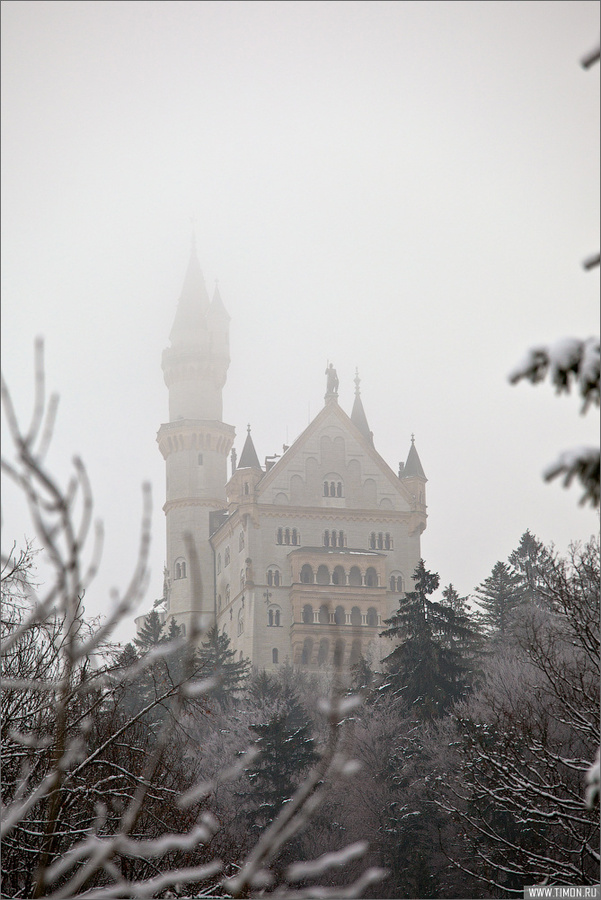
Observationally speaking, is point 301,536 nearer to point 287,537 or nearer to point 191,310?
point 287,537

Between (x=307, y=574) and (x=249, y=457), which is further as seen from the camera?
(x=249, y=457)

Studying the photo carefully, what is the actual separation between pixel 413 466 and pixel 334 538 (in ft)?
35.8

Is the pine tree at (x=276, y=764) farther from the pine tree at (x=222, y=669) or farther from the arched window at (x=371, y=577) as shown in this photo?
the arched window at (x=371, y=577)

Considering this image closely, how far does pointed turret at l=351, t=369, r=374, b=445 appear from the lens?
96312 millimetres

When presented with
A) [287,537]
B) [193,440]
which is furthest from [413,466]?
[193,440]

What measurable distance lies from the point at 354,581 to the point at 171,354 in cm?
3260

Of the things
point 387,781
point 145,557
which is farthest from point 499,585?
point 145,557

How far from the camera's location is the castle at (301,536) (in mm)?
83750

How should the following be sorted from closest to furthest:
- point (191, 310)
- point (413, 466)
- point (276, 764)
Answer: point (276, 764), point (413, 466), point (191, 310)

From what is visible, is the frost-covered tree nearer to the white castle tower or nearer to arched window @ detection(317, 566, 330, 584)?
arched window @ detection(317, 566, 330, 584)

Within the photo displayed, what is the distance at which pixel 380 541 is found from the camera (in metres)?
88.3

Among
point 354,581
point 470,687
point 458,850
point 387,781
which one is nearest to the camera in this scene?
point 458,850

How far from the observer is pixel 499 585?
241ft

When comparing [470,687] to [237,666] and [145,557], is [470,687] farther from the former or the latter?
[145,557]
